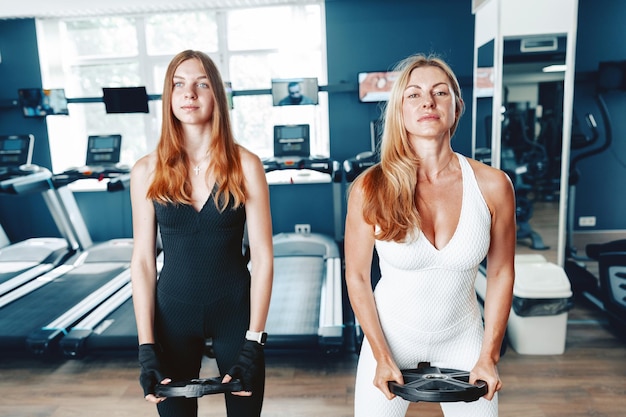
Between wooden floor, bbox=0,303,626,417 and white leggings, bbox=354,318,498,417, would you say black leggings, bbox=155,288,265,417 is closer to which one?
white leggings, bbox=354,318,498,417

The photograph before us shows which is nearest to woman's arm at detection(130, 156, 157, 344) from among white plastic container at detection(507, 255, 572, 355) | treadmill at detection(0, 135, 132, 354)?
treadmill at detection(0, 135, 132, 354)

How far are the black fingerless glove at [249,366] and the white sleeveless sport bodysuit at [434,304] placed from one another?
0.32 meters

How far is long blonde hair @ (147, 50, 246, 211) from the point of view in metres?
1.48

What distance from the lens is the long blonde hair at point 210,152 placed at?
1.48 metres

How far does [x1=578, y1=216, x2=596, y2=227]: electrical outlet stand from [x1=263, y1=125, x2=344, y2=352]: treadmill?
2.67 meters

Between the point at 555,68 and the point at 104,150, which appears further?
the point at 104,150

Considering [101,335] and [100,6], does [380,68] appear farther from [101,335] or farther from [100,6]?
[101,335]

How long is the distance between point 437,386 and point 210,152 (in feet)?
3.12

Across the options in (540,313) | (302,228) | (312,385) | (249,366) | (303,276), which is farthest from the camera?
(302,228)

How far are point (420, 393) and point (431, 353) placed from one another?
213 mm

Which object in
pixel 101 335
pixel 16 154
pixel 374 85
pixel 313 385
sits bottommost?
pixel 313 385

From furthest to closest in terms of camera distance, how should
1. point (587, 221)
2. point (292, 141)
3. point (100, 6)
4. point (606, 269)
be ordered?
point (587, 221) → point (100, 6) → point (292, 141) → point (606, 269)

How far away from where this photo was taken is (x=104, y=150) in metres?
4.89

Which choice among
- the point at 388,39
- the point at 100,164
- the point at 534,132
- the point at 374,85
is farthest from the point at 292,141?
the point at 534,132
